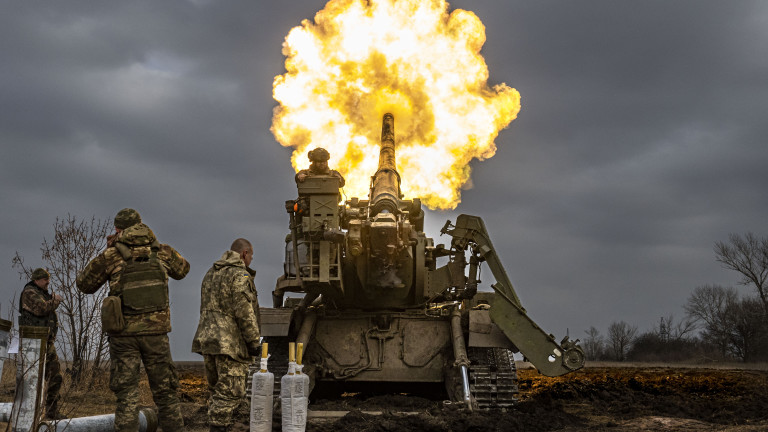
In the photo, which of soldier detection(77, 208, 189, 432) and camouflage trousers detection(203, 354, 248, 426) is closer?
soldier detection(77, 208, 189, 432)

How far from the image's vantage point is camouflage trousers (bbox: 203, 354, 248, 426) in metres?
7.65

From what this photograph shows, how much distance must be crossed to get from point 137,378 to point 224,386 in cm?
87

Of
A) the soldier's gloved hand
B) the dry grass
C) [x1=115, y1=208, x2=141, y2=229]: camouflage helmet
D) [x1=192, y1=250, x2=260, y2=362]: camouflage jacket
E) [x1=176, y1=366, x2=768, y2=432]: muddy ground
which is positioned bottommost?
Result: [x1=176, y1=366, x2=768, y2=432]: muddy ground

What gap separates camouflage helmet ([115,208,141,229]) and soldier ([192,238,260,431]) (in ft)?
3.19

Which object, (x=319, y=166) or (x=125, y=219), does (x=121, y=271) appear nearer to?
(x=125, y=219)

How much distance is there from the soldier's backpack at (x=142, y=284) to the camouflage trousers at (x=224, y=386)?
0.82 metres

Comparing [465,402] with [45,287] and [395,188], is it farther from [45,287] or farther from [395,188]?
[45,287]

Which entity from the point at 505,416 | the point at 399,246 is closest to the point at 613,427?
the point at 505,416

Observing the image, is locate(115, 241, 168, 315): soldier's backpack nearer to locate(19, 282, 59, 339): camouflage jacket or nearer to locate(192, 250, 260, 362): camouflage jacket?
locate(192, 250, 260, 362): camouflage jacket

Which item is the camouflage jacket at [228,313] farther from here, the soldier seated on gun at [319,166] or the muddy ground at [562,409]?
the soldier seated on gun at [319,166]

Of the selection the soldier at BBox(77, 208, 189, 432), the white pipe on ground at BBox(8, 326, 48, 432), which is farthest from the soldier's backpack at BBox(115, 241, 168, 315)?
the white pipe on ground at BBox(8, 326, 48, 432)

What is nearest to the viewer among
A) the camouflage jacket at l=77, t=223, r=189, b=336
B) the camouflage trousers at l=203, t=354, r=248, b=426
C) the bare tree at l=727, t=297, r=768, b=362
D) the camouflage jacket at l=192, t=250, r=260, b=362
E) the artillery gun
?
the camouflage jacket at l=77, t=223, r=189, b=336

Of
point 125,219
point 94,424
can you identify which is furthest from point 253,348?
point 125,219

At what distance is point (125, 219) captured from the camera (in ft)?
25.5
